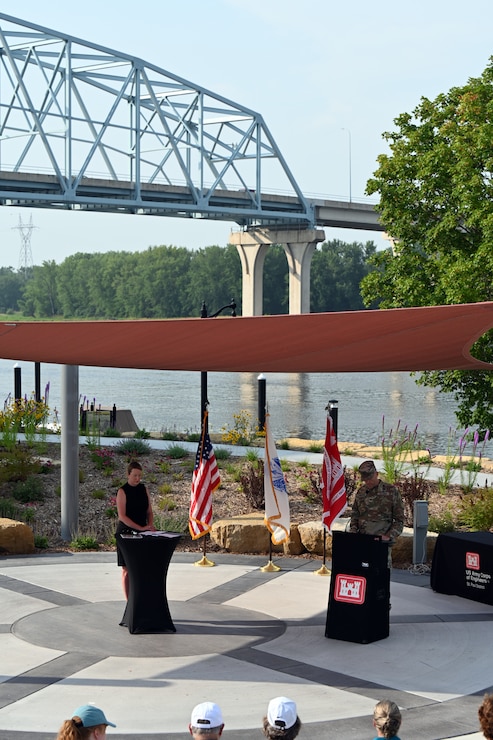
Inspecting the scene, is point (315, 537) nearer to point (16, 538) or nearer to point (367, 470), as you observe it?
point (367, 470)

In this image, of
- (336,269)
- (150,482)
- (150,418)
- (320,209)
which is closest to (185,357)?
(150,482)

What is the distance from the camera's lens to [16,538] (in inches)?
575

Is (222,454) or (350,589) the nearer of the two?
(350,589)

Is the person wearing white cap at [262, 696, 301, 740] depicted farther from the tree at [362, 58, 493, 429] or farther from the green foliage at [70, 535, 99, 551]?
the tree at [362, 58, 493, 429]

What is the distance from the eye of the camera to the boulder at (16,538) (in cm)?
1457

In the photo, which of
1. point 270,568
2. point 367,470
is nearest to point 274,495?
point 270,568

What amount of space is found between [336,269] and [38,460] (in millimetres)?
132192

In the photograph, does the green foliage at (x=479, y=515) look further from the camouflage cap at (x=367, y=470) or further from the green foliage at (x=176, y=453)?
the green foliage at (x=176, y=453)

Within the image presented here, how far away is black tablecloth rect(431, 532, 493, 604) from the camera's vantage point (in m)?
12.2

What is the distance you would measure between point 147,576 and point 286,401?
53806 mm

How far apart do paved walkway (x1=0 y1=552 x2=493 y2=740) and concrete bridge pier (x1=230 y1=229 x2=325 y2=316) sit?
298 feet

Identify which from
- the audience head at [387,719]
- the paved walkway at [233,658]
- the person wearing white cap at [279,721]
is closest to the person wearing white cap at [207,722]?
the person wearing white cap at [279,721]

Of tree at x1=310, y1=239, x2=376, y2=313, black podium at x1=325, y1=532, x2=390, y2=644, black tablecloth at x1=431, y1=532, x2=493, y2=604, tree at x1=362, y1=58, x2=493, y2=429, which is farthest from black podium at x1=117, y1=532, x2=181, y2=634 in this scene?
tree at x1=310, y1=239, x2=376, y2=313

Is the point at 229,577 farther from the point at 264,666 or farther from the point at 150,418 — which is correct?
the point at 150,418
